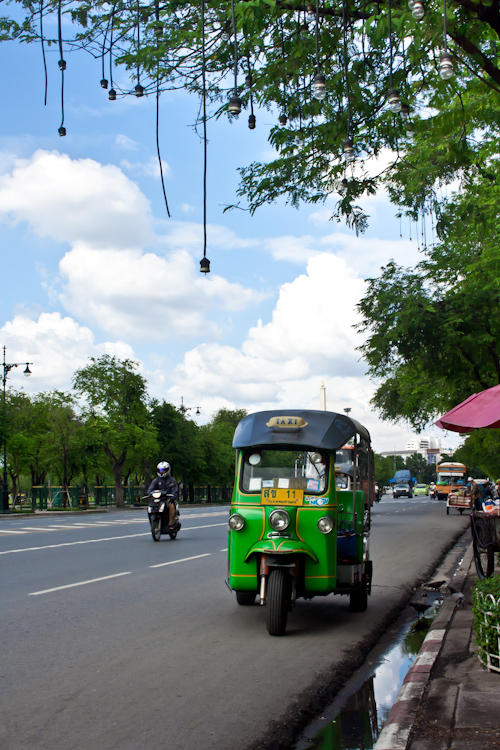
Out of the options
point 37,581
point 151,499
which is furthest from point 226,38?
point 151,499

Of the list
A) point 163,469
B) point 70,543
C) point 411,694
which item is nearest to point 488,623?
point 411,694

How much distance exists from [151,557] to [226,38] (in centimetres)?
1042

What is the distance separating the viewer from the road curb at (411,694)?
4.49 meters

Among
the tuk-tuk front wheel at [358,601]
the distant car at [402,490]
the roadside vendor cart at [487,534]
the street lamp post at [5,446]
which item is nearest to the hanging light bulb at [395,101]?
the tuk-tuk front wheel at [358,601]

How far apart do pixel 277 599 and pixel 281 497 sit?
3.64 feet

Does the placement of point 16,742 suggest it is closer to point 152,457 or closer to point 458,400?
point 458,400

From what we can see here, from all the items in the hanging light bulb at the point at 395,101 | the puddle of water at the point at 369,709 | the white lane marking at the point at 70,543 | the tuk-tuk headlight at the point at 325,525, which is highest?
the hanging light bulb at the point at 395,101

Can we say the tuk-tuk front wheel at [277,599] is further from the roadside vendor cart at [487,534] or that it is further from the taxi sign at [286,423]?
the roadside vendor cart at [487,534]

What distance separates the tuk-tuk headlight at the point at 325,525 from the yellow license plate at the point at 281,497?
31 centimetres

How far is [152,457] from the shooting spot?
65.4 m

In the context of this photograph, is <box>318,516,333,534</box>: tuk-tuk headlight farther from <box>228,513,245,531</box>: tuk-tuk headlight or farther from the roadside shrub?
the roadside shrub

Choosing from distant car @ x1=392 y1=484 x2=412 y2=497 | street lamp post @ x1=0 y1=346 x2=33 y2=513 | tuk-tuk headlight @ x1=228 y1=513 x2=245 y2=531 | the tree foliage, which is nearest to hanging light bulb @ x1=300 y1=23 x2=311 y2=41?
the tree foliage

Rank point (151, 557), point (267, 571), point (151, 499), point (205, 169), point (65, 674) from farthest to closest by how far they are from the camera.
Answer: point (151, 499)
point (151, 557)
point (267, 571)
point (205, 169)
point (65, 674)

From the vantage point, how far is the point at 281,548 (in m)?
7.62
